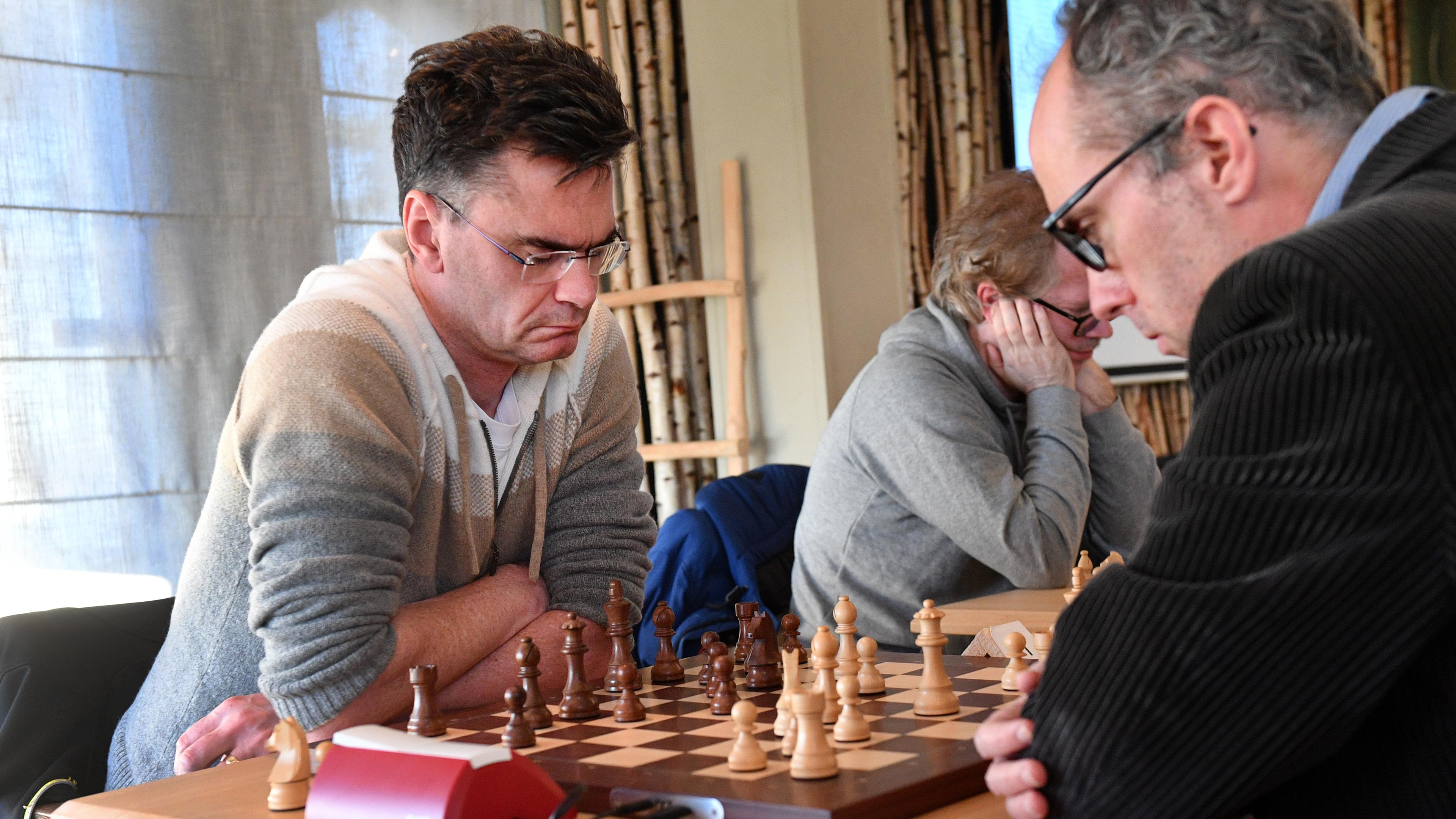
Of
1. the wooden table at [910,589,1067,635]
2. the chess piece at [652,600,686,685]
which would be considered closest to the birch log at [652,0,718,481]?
the wooden table at [910,589,1067,635]

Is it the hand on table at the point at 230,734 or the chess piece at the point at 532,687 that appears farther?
the hand on table at the point at 230,734

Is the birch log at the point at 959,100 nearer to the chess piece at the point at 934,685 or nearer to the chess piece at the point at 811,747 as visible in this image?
the chess piece at the point at 934,685

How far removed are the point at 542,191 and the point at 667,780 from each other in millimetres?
1099

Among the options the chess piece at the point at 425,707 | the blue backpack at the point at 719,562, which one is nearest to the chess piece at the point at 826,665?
the chess piece at the point at 425,707

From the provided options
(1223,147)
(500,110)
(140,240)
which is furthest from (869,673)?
(140,240)

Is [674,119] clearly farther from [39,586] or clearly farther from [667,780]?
[667,780]

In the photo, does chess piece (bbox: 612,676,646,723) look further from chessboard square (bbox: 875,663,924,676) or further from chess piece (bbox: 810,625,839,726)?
chessboard square (bbox: 875,663,924,676)

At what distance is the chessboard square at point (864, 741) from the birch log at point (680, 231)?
360 centimetres

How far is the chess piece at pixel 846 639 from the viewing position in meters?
1.63

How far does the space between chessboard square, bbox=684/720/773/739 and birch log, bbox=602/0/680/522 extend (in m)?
3.32

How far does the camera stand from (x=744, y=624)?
73.1 inches

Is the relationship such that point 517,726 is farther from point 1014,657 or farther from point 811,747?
point 1014,657

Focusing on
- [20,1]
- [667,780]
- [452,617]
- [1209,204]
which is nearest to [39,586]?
[20,1]

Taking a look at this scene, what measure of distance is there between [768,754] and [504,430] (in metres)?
0.99
